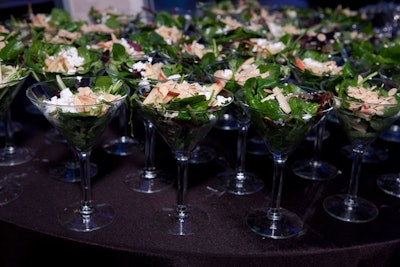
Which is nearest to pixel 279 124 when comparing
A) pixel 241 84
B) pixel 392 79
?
pixel 241 84

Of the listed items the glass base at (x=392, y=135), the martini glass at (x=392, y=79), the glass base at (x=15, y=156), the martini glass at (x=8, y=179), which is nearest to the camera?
the martini glass at (x=8, y=179)

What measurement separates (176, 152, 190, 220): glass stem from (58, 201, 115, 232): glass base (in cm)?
21

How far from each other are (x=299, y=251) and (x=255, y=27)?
1729mm

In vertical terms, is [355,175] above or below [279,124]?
below

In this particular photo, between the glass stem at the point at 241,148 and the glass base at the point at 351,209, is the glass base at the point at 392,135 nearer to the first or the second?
the glass base at the point at 351,209

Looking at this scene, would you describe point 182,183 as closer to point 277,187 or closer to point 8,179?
point 277,187

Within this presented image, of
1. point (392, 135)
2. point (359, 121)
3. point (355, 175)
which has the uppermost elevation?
point (359, 121)

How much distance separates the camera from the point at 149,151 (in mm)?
2004

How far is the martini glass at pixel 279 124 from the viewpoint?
4.83ft

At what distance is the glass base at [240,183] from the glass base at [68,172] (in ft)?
1.54

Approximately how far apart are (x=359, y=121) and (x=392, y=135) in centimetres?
98

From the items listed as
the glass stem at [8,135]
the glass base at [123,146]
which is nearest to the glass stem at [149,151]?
the glass base at [123,146]

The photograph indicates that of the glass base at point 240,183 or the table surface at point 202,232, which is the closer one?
the table surface at point 202,232

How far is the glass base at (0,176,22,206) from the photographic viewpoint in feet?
5.67
